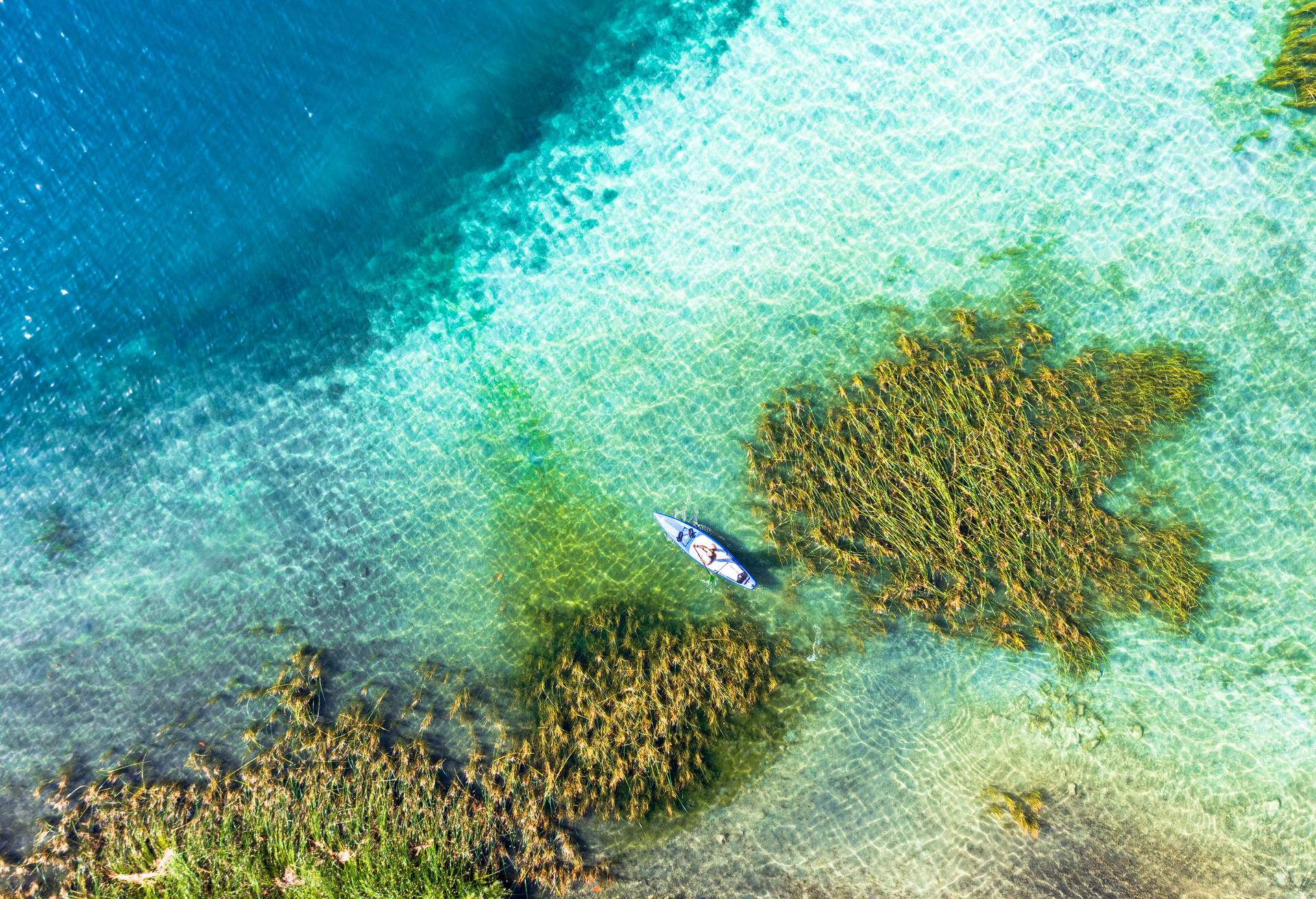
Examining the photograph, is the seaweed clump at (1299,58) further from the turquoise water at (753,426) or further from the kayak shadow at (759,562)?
the kayak shadow at (759,562)

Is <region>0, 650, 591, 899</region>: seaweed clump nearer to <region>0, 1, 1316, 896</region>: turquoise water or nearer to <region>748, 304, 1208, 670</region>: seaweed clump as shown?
<region>0, 1, 1316, 896</region>: turquoise water

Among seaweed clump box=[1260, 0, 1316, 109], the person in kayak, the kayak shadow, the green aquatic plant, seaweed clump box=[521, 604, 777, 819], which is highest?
seaweed clump box=[1260, 0, 1316, 109]

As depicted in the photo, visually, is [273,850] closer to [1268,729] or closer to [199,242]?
[199,242]

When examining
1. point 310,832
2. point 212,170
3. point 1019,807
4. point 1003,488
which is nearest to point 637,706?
point 310,832

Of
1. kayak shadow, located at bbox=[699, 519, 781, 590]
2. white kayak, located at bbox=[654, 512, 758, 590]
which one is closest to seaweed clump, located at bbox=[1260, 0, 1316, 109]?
kayak shadow, located at bbox=[699, 519, 781, 590]

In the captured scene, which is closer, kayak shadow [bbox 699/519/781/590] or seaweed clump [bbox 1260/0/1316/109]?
seaweed clump [bbox 1260/0/1316/109]

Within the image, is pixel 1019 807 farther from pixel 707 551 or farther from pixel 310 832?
pixel 310 832
